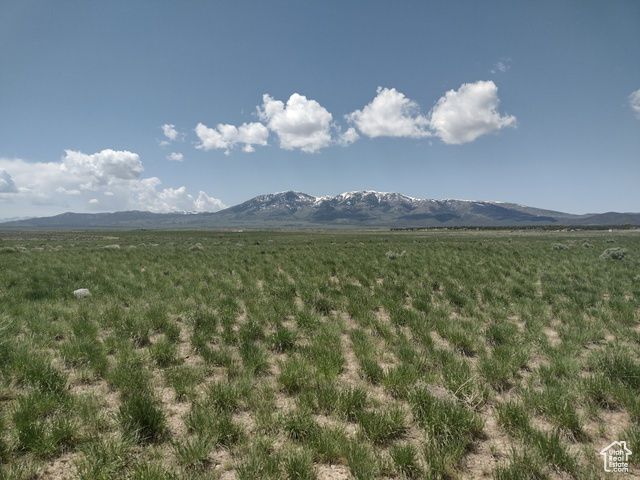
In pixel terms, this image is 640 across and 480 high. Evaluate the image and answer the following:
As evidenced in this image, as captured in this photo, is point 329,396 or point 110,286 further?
point 110,286

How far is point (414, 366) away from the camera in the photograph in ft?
20.0

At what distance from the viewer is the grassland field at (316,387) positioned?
370 cm

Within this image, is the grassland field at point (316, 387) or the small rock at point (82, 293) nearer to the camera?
the grassland field at point (316, 387)

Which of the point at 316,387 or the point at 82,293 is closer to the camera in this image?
the point at 316,387

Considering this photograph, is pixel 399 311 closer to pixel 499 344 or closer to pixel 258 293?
pixel 499 344

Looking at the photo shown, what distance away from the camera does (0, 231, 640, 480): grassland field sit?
12.1ft

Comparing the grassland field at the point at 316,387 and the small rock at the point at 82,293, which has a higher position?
the small rock at the point at 82,293

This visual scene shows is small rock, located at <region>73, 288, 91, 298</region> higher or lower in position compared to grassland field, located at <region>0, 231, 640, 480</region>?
higher

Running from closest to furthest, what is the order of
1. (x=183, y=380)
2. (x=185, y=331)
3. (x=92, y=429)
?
(x=92, y=429) → (x=183, y=380) → (x=185, y=331)

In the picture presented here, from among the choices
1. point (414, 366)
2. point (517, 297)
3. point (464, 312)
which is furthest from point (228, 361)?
point (517, 297)

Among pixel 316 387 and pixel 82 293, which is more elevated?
pixel 82 293

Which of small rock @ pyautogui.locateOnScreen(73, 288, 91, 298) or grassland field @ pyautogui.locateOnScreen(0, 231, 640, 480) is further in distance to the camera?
small rock @ pyautogui.locateOnScreen(73, 288, 91, 298)

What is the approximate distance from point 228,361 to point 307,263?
14068 millimetres

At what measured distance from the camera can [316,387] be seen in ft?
18.0
